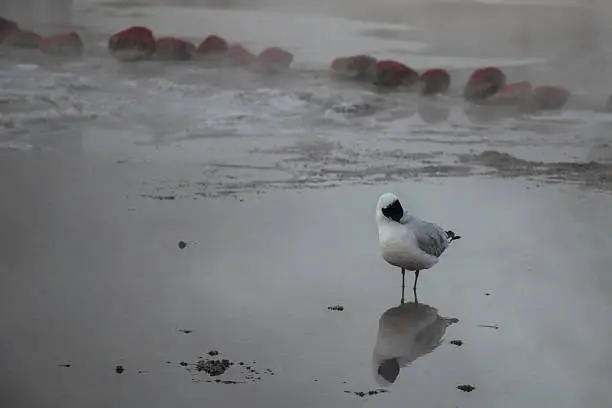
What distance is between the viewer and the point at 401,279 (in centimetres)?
306

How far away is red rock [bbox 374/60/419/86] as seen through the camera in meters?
3.22

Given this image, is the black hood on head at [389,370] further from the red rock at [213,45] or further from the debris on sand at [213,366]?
the red rock at [213,45]

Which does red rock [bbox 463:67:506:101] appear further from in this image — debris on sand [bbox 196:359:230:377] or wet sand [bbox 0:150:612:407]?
debris on sand [bbox 196:359:230:377]

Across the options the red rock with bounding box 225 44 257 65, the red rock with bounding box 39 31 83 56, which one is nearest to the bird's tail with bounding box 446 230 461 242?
the red rock with bounding box 225 44 257 65

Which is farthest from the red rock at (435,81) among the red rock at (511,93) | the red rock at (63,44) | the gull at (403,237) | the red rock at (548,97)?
the red rock at (63,44)

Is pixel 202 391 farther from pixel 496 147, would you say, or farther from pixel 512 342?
pixel 496 147

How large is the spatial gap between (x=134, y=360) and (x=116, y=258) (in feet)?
1.43

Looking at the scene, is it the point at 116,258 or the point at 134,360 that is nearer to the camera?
the point at 134,360

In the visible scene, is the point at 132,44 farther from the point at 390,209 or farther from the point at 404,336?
the point at 404,336

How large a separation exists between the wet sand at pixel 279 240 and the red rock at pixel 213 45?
58mm

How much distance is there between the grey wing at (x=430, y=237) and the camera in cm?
285

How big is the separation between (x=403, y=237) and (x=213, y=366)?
28.7 inches

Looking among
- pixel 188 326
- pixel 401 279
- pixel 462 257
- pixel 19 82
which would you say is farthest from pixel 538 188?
pixel 19 82

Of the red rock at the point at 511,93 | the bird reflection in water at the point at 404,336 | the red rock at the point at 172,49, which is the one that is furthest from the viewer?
the red rock at the point at 511,93
